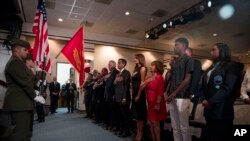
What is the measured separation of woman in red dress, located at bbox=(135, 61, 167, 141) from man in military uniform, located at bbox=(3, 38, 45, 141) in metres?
1.63

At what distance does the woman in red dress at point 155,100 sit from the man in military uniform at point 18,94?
5.34 feet

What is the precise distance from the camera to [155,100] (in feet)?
10.7

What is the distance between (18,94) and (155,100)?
5.96 ft

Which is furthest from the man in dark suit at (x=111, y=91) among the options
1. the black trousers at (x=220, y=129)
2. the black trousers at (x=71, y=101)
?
the black trousers at (x=71, y=101)

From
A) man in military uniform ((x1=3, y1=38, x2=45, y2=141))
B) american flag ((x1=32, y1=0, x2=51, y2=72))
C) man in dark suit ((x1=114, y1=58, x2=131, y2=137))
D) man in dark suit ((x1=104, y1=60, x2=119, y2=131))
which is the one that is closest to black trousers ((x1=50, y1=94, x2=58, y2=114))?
man in dark suit ((x1=104, y1=60, x2=119, y2=131))

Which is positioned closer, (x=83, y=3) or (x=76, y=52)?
(x=76, y=52)

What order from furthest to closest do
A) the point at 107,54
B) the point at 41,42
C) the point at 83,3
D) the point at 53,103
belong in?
the point at 107,54
the point at 53,103
the point at 83,3
the point at 41,42

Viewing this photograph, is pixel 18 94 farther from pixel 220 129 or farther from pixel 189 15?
pixel 189 15

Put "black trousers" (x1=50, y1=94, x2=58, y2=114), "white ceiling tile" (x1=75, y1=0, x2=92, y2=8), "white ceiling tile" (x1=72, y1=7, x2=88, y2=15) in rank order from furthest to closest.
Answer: "black trousers" (x1=50, y1=94, x2=58, y2=114)
"white ceiling tile" (x1=72, y1=7, x2=88, y2=15)
"white ceiling tile" (x1=75, y1=0, x2=92, y2=8)

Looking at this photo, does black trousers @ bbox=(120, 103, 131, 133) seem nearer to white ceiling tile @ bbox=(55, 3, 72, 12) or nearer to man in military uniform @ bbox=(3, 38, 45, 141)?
man in military uniform @ bbox=(3, 38, 45, 141)

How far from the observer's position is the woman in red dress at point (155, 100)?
3219 millimetres

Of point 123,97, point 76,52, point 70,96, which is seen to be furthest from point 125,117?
point 70,96

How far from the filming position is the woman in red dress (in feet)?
10.6

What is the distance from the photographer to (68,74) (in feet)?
35.5
